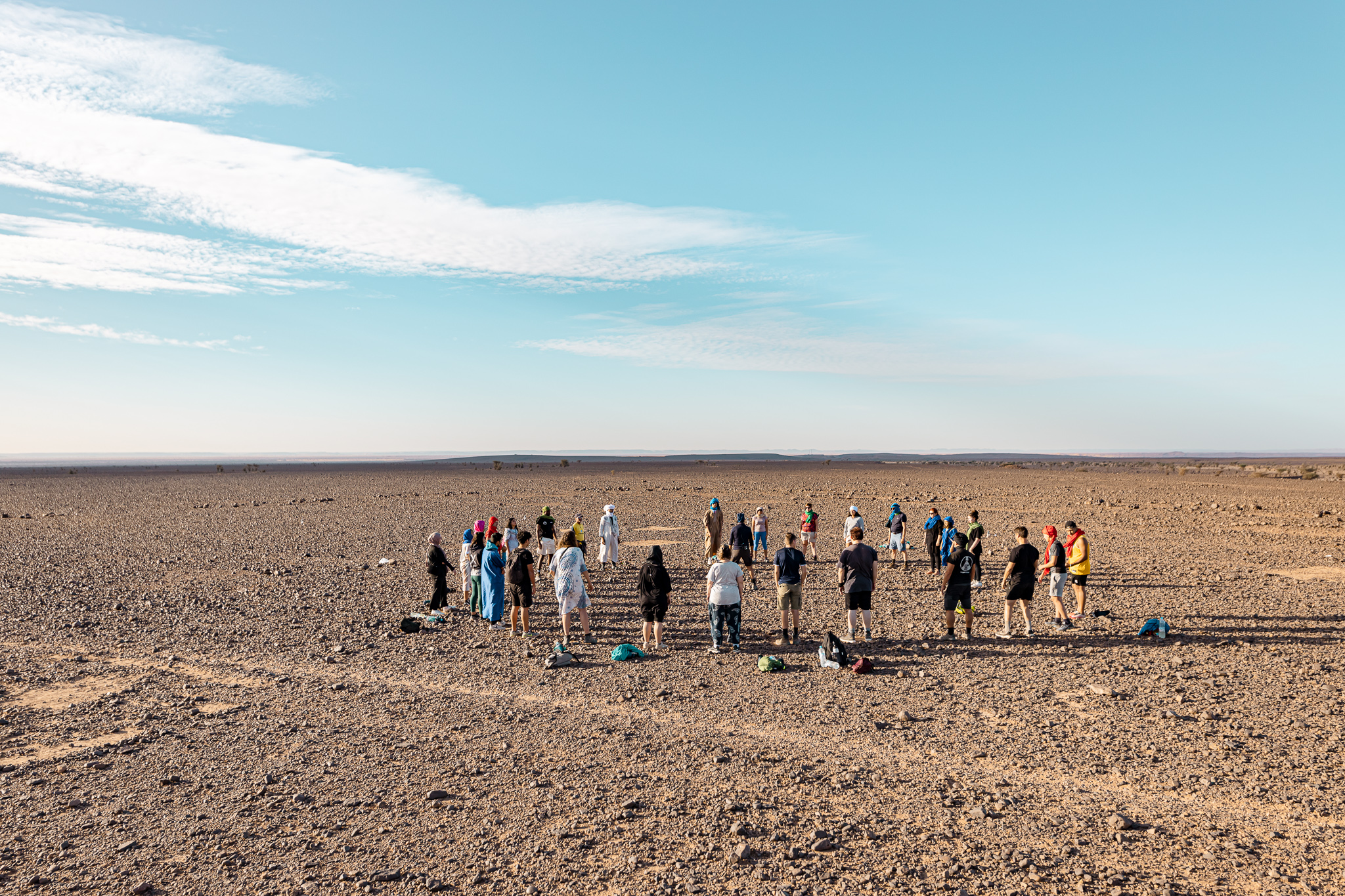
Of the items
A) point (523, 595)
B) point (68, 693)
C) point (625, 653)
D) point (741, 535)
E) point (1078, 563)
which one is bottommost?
point (68, 693)

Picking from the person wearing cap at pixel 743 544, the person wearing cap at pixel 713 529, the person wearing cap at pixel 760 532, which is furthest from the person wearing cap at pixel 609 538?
the person wearing cap at pixel 760 532

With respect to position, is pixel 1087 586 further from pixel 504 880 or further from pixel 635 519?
pixel 635 519

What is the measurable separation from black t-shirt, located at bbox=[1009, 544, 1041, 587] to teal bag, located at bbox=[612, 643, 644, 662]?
6878 millimetres

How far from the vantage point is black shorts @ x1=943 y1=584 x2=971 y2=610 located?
518 inches

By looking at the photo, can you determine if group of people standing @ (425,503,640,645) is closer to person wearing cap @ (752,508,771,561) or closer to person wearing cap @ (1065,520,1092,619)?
person wearing cap @ (752,508,771,561)

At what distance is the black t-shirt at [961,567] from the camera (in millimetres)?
12992

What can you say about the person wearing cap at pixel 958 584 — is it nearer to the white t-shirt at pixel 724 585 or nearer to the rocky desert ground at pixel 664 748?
the rocky desert ground at pixel 664 748

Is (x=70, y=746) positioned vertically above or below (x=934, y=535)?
below

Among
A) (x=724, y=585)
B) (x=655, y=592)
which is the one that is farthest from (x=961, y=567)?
(x=655, y=592)

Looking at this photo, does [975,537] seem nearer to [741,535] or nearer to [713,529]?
[741,535]

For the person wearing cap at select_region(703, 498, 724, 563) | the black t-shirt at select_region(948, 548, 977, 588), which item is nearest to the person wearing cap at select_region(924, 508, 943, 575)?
the person wearing cap at select_region(703, 498, 724, 563)

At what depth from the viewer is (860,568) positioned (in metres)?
12.7

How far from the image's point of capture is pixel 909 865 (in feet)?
20.6

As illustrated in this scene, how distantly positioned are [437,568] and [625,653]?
4.95 m
